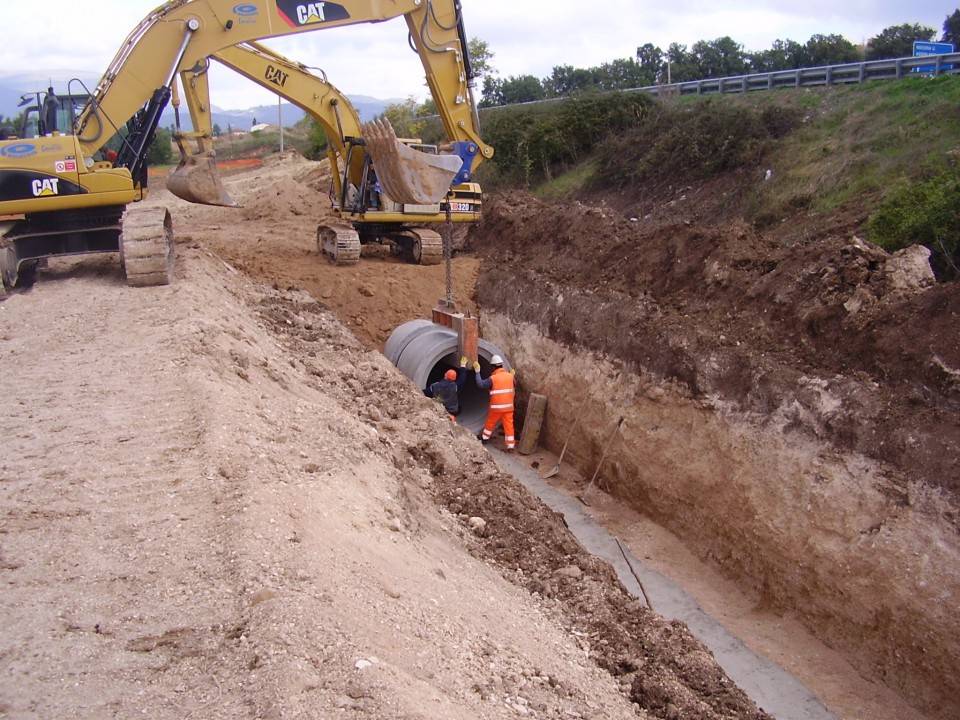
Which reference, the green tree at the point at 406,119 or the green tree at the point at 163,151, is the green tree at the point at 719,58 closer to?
the green tree at the point at 406,119

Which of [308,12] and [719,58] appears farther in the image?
[719,58]

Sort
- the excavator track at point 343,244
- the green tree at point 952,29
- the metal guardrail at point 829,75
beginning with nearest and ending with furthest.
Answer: the excavator track at point 343,244
the metal guardrail at point 829,75
the green tree at point 952,29

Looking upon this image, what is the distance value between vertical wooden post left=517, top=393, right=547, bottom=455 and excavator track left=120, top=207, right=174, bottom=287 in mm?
5394

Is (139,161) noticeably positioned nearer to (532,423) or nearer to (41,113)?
(41,113)

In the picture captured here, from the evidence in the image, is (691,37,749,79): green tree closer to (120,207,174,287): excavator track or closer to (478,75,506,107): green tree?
(478,75,506,107): green tree

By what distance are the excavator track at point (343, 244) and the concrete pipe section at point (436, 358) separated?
1.92 m

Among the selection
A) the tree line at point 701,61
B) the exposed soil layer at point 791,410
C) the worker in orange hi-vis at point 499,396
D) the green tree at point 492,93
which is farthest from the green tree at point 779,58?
the worker in orange hi-vis at point 499,396

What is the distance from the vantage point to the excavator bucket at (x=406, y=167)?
35.4 feet

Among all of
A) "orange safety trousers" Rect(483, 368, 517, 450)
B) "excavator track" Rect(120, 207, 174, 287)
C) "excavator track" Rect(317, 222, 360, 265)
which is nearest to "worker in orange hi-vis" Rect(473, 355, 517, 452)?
"orange safety trousers" Rect(483, 368, 517, 450)

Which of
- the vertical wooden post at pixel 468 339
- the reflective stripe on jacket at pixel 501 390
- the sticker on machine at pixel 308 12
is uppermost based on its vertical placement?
the sticker on machine at pixel 308 12

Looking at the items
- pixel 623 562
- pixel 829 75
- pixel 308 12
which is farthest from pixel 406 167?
pixel 829 75

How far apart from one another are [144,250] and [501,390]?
506cm

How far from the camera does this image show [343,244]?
14.5 meters

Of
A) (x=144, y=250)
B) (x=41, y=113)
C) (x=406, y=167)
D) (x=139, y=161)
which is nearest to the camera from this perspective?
(x=144, y=250)
